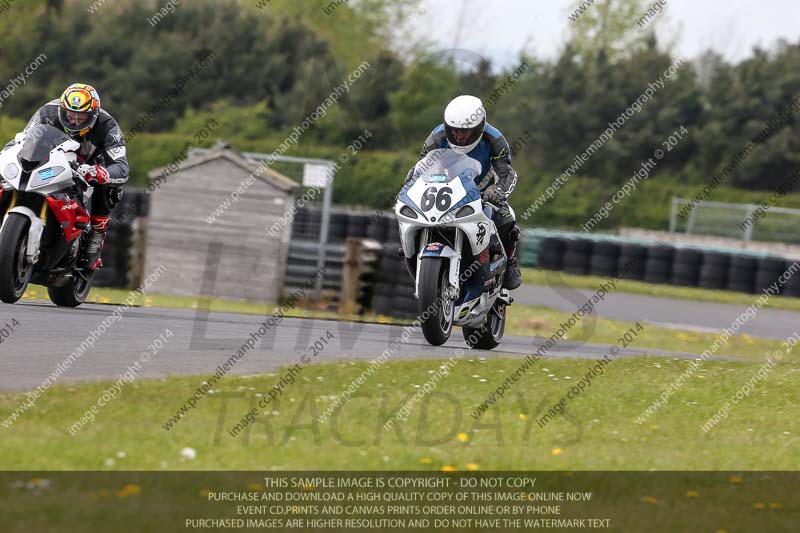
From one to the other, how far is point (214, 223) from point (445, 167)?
1590cm

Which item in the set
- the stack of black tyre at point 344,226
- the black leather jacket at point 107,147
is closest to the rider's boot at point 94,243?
the black leather jacket at point 107,147

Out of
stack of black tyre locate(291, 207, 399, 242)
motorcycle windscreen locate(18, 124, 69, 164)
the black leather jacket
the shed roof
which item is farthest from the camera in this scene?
stack of black tyre locate(291, 207, 399, 242)

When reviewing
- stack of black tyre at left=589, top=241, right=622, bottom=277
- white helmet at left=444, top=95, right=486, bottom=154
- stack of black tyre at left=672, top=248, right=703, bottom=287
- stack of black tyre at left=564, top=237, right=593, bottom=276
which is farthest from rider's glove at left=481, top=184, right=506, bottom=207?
stack of black tyre at left=564, top=237, right=593, bottom=276

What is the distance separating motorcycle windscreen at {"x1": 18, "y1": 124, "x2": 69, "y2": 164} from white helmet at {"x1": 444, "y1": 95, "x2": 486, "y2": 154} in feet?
11.5

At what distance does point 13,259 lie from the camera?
10555 millimetres

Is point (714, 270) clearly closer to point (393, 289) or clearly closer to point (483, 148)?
point (393, 289)

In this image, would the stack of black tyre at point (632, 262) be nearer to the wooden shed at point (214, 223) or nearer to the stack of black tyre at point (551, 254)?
the stack of black tyre at point (551, 254)

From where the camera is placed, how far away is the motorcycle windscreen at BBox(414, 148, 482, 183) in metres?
10.7

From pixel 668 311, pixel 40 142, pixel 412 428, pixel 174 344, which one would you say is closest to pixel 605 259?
pixel 668 311

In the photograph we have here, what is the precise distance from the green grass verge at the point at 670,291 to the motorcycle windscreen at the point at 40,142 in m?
17.7

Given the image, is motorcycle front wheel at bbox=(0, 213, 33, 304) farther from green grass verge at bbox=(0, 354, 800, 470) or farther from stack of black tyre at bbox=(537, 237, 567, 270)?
stack of black tyre at bbox=(537, 237, 567, 270)
